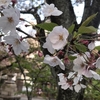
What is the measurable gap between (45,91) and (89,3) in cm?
244

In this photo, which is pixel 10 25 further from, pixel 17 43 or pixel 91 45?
Result: pixel 91 45

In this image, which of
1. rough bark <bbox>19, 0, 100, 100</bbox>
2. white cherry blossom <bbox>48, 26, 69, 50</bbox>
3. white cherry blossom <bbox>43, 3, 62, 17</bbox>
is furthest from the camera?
rough bark <bbox>19, 0, 100, 100</bbox>

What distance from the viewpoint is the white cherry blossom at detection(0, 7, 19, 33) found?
49cm

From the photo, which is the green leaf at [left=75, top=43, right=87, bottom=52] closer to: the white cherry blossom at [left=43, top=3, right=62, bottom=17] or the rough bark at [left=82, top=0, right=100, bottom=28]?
the white cherry blossom at [left=43, top=3, right=62, bottom=17]

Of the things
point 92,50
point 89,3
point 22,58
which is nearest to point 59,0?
point 89,3

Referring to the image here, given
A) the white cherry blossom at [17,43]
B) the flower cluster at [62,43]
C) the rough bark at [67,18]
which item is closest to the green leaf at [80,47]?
the flower cluster at [62,43]

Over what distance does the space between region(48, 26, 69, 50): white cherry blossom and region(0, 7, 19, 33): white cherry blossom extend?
8 centimetres

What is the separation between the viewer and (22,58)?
3996 mm

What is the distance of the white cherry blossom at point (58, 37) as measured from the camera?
1.56 ft

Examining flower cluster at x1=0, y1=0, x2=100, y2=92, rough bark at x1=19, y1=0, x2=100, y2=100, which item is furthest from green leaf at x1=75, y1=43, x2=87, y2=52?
rough bark at x1=19, y1=0, x2=100, y2=100

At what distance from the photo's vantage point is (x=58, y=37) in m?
0.49

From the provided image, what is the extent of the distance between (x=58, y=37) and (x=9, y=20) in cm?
12

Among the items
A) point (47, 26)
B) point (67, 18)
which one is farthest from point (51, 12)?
point (67, 18)

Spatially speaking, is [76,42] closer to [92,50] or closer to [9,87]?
[92,50]
